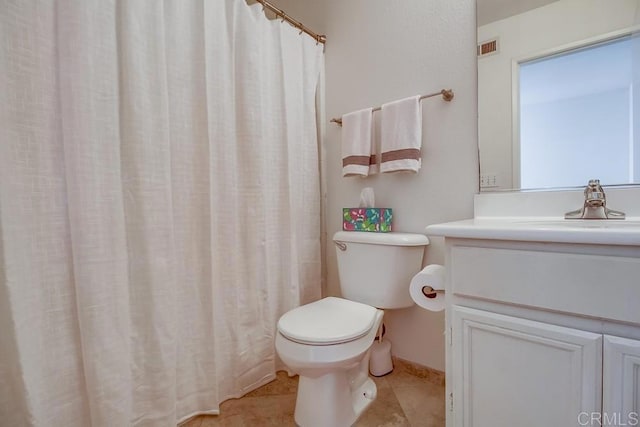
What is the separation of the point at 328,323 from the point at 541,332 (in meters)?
0.64

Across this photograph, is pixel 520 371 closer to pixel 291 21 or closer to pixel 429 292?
pixel 429 292

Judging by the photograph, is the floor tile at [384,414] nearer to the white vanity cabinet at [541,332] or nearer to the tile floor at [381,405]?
the tile floor at [381,405]

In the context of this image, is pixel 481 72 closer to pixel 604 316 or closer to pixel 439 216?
pixel 439 216

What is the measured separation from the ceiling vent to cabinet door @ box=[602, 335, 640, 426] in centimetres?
109

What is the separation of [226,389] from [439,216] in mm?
1219

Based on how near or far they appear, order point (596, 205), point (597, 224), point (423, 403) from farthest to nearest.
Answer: point (423, 403), point (596, 205), point (597, 224)

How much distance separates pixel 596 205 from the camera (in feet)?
3.02

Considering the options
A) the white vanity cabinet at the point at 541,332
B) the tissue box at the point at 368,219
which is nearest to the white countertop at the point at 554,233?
the white vanity cabinet at the point at 541,332

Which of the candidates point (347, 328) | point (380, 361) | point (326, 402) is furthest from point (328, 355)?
point (380, 361)

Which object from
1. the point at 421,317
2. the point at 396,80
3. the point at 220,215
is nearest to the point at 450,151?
the point at 396,80

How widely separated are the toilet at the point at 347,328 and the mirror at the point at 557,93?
51cm

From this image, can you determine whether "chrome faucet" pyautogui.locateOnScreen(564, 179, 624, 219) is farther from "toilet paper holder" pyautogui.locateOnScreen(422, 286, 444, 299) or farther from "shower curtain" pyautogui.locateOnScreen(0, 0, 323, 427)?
"shower curtain" pyautogui.locateOnScreen(0, 0, 323, 427)

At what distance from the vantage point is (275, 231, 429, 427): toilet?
0.98m

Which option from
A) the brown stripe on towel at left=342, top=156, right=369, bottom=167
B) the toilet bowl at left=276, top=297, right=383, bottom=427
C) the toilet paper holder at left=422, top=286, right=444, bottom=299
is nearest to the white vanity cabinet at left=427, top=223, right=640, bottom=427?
the toilet paper holder at left=422, top=286, right=444, bottom=299
